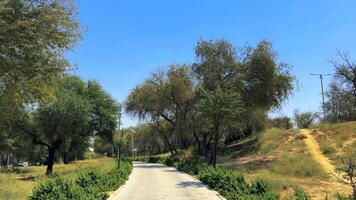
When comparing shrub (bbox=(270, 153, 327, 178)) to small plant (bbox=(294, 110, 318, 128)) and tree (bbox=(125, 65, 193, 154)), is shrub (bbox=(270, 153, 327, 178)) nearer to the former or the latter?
tree (bbox=(125, 65, 193, 154))

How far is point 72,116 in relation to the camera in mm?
45438

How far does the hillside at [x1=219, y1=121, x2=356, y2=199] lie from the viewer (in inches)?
1168

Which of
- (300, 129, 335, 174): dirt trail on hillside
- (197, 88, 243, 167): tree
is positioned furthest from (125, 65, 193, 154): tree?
(197, 88, 243, 167): tree

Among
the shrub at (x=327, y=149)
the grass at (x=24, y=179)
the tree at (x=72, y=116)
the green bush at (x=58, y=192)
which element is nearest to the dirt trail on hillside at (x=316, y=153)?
the shrub at (x=327, y=149)

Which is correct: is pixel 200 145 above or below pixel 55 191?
above

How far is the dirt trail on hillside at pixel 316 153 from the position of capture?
3738cm

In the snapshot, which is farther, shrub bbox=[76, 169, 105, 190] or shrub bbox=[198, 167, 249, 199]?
shrub bbox=[76, 169, 105, 190]

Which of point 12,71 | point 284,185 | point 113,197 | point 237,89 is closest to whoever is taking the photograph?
point 12,71

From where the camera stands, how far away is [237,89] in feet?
151

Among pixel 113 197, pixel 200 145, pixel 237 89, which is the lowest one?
pixel 113 197

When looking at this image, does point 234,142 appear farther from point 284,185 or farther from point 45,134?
point 284,185

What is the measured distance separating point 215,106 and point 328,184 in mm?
10746

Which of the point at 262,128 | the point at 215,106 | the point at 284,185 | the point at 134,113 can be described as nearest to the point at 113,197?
the point at 284,185

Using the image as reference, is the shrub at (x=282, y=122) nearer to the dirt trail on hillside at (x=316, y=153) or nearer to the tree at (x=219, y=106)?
the dirt trail on hillside at (x=316, y=153)
